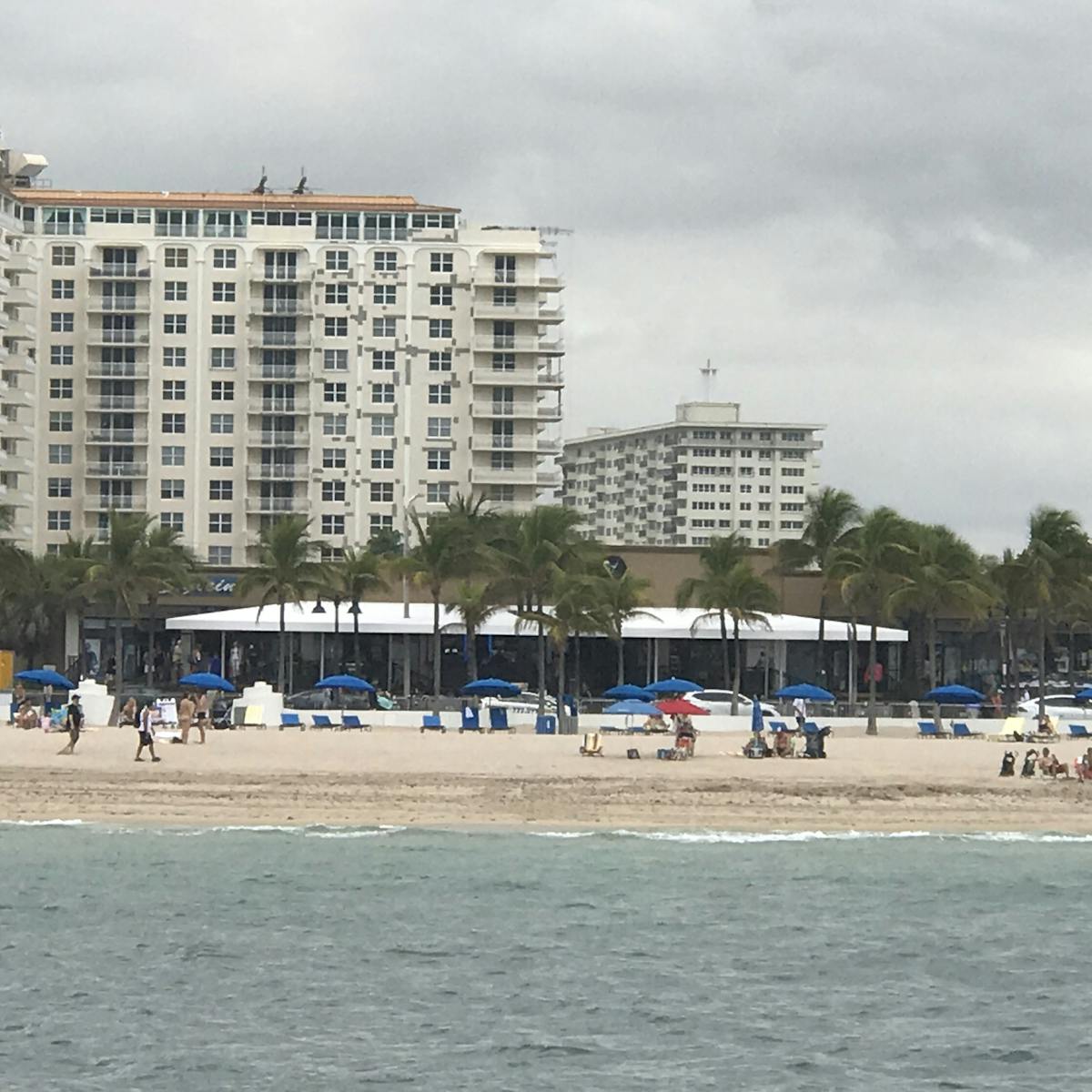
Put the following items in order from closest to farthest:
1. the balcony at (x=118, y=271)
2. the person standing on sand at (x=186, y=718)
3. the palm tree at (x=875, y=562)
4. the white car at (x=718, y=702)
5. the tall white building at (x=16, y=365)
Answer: the person standing on sand at (x=186, y=718), the white car at (x=718, y=702), the palm tree at (x=875, y=562), the tall white building at (x=16, y=365), the balcony at (x=118, y=271)

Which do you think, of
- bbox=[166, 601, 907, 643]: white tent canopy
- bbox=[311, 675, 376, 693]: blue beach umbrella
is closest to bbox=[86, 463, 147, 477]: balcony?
bbox=[166, 601, 907, 643]: white tent canopy

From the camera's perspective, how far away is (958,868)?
1355 inches

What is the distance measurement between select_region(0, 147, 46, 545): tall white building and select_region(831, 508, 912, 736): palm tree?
188 feet

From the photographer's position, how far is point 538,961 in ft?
85.5

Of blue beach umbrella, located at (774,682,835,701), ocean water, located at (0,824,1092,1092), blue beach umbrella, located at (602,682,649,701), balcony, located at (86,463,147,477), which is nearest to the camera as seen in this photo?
ocean water, located at (0,824,1092,1092)

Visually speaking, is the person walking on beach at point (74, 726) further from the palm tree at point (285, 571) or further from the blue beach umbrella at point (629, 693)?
the palm tree at point (285, 571)

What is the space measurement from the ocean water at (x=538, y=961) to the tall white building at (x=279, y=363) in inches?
3247

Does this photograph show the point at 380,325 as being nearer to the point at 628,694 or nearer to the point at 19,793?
the point at 628,694

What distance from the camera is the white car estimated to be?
206 ft

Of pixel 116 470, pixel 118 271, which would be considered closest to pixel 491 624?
pixel 116 470

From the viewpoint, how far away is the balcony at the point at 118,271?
117 m

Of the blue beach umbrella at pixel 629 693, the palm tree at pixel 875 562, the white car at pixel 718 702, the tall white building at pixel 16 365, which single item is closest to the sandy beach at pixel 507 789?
the blue beach umbrella at pixel 629 693

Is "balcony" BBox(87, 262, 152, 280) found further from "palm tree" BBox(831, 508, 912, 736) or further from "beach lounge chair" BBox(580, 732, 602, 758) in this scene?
"beach lounge chair" BBox(580, 732, 602, 758)

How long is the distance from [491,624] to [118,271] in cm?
5561
